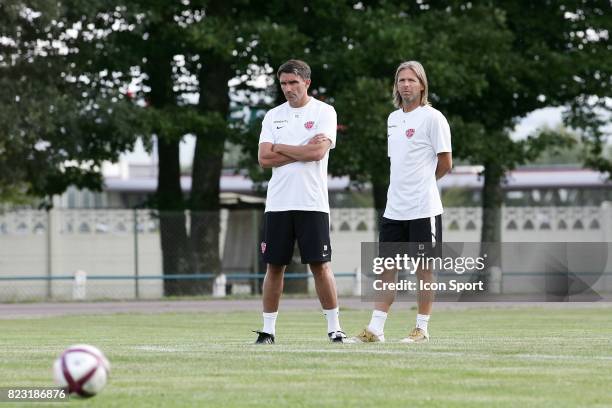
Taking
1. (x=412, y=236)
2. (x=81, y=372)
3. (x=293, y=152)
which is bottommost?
(x=81, y=372)

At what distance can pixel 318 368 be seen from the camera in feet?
28.8

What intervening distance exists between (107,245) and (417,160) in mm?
23328

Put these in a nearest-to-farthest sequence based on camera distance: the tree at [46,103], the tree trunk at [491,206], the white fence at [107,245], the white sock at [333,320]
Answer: the white sock at [333,320], the tree at [46,103], the white fence at [107,245], the tree trunk at [491,206]

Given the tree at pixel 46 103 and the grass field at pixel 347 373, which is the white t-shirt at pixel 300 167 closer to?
the grass field at pixel 347 373

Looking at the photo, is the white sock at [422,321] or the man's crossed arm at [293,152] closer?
the man's crossed arm at [293,152]

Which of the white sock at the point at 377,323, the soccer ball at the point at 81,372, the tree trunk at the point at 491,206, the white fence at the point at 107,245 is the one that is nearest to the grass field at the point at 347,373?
the soccer ball at the point at 81,372

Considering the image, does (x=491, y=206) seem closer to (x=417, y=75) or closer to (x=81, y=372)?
(x=417, y=75)

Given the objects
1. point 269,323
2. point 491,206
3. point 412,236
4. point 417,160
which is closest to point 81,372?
point 269,323

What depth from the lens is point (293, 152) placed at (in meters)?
11.2

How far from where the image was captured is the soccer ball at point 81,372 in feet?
23.1

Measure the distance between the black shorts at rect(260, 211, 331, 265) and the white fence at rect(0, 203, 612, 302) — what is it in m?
21.2

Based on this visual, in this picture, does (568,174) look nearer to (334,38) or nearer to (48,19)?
(334,38)

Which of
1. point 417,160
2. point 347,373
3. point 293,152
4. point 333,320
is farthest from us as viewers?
point 333,320

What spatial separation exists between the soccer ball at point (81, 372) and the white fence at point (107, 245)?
83.0 ft
